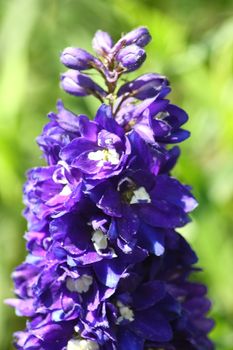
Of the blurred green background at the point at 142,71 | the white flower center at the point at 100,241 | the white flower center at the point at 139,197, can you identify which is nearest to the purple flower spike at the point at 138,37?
the white flower center at the point at 139,197

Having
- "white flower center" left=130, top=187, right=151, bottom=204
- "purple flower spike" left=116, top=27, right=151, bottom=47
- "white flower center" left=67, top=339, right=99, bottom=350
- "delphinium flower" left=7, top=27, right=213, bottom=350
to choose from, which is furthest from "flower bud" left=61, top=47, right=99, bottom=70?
"white flower center" left=67, top=339, right=99, bottom=350

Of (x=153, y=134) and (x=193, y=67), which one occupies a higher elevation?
(x=193, y=67)

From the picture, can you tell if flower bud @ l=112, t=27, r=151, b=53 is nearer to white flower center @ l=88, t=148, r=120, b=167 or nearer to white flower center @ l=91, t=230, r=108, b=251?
white flower center @ l=88, t=148, r=120, b=167

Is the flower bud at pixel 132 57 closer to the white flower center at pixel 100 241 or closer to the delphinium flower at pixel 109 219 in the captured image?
the delphinium flower at pixel 109 219

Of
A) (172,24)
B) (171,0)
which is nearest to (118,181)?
(172,24)

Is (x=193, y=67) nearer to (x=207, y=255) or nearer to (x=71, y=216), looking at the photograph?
(x=207, y=255)

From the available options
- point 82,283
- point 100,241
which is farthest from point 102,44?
point 82,283

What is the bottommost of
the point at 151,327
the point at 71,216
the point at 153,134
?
the point at 151,327
